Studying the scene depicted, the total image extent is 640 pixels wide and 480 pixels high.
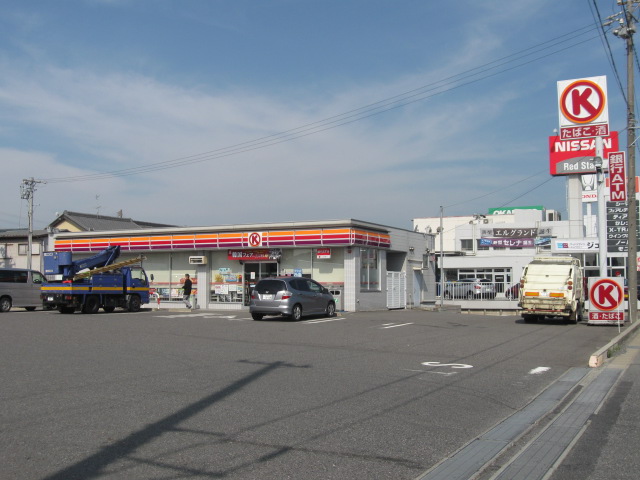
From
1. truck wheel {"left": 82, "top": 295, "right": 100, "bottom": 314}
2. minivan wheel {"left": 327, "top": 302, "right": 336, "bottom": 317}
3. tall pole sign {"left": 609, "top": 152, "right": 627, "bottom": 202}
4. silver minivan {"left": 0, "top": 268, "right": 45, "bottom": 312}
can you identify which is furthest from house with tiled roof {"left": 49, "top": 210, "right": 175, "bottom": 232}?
tall pole sign {"left": 609, "top": 152, "right": 627, "bottom": 202}

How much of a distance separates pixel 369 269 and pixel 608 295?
505 inches

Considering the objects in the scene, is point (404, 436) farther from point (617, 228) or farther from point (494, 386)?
point (617, 228)

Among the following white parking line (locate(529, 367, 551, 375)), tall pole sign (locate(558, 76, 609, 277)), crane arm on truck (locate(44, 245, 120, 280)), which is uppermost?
tall pole sign (locate(558, 76, 609, 277))

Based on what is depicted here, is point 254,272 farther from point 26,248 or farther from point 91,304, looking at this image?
point 26,248

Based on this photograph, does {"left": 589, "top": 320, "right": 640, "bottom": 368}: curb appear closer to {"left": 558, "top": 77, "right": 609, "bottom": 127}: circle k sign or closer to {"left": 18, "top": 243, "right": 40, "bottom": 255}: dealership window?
{"left": 558, "top": 77, "right": 609, "bottom": 127}: circle k sign

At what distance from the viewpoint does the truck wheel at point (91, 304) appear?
27.6 m

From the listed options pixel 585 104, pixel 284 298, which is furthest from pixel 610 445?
pixel 585 104

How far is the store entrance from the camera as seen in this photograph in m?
32.2

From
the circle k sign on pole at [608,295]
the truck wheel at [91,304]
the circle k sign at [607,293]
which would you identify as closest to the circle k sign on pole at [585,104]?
the circle k sign on pole at [608,295]

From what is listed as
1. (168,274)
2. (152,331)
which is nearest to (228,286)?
(168,274)

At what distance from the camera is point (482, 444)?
6488 millimetres

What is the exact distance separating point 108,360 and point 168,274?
23801 millimetres

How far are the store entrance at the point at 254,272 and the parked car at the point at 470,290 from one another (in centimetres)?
1280

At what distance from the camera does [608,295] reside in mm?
20703
